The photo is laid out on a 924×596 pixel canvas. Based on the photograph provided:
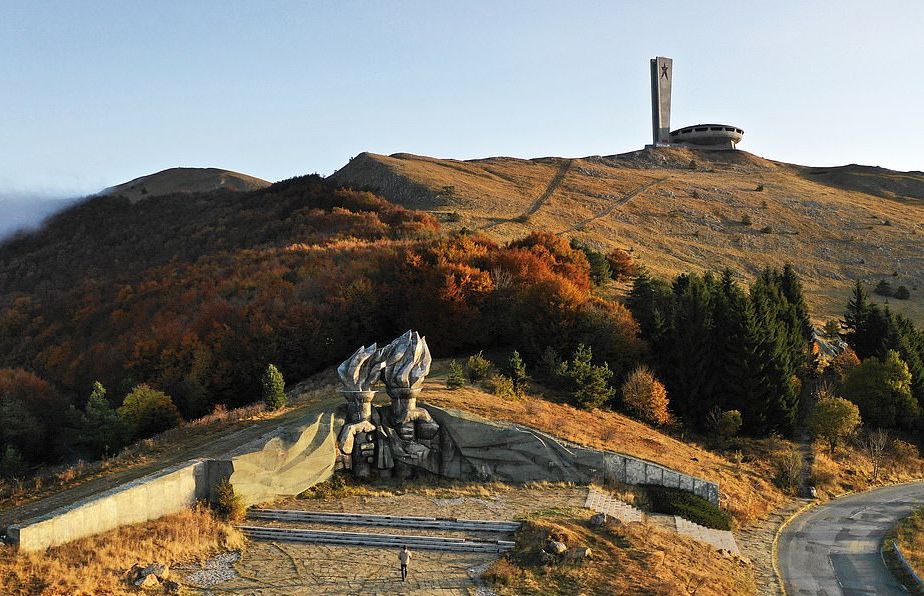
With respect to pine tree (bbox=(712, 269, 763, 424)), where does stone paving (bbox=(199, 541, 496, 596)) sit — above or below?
below

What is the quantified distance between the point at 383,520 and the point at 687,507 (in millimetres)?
8384

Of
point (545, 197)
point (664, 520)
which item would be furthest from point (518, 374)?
point (545, 197)

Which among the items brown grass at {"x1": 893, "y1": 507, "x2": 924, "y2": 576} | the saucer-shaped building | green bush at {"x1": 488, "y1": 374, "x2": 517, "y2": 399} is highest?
the saucer-shaped building

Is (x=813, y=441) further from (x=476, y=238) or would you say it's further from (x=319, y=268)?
(x=319, y=268)

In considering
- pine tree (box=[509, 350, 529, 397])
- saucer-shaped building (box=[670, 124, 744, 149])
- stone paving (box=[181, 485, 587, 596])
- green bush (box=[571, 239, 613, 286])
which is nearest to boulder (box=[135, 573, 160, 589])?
stone paving (box=[181, 485, 587, 596])

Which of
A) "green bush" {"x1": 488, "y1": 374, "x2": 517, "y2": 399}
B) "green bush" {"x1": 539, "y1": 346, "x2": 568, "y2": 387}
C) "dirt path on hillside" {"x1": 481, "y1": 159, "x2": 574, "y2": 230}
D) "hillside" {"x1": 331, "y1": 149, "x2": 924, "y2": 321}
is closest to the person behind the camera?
"green bush" {"x1": 488, "y1": 374, "x2": 517, "y2": 399}

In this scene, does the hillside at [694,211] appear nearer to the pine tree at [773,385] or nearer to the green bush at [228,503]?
the pine tree at [773,385]

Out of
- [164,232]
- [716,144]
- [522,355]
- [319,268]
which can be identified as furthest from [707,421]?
[716,144]

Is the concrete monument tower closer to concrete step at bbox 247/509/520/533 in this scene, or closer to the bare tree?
the bare tree

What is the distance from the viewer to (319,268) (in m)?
40.0

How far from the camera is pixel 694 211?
79188 millimetres

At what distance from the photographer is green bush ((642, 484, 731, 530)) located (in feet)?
67.5

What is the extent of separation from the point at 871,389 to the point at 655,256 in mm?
27183

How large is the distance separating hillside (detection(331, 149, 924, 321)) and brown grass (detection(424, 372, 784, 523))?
26488 millimetres
